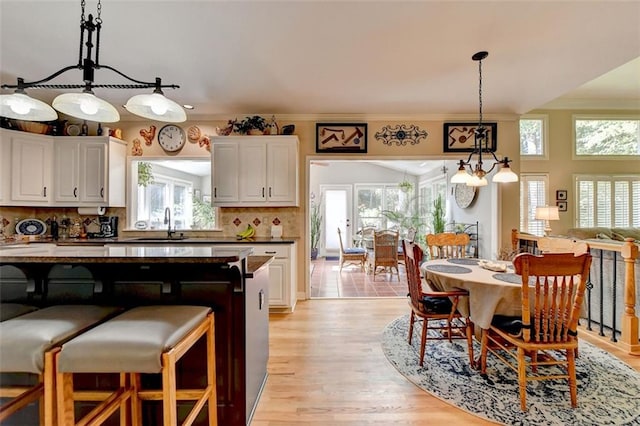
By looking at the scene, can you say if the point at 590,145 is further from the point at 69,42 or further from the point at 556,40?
the point at 69,42

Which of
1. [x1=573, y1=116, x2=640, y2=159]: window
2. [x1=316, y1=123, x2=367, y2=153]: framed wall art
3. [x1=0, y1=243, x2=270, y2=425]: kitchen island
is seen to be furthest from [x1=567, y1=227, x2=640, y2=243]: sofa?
[x1=0, y1=243, x2=270, y2=425]: kitchen island

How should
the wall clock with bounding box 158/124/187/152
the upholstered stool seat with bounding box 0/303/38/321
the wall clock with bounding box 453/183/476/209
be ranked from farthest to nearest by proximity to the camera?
the wall clock with bounding box 453/183/476/209 < the wall clock with bounding box 158/124/187/152 < the upholstered stool seat with bounding box 0/303/38/321

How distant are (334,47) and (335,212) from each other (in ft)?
21.8

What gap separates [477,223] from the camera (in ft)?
17.7

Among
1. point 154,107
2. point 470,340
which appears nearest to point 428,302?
point 470,340

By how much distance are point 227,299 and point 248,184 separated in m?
2.42

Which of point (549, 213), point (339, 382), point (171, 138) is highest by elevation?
point (171, 138)

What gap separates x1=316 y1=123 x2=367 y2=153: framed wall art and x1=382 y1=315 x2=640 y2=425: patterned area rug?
103 inches

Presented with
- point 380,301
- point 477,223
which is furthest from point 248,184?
point 477,223

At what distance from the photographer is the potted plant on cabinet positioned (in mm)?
8242

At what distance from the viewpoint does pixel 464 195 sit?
19.5 ft

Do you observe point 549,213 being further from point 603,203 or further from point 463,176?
point 463,176

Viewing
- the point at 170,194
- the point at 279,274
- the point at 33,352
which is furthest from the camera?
the point at 170,194

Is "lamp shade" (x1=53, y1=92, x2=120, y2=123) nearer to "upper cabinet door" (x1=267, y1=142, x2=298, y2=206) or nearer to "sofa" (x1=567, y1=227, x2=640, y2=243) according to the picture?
"upper cabinet door" (x1=267, y1=142, x2=298, y2=206)
